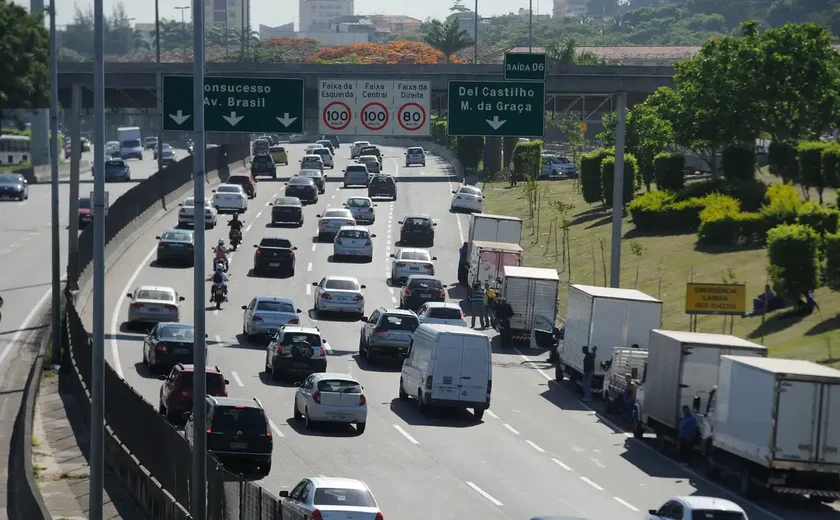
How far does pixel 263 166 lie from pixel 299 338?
60.4 metres

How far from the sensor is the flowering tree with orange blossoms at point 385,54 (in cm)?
15938

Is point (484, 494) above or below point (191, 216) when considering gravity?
below

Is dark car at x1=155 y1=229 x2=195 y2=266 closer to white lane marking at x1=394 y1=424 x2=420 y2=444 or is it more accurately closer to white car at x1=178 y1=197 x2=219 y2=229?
white car at x1=178 y1=197 x2=219 y2=229

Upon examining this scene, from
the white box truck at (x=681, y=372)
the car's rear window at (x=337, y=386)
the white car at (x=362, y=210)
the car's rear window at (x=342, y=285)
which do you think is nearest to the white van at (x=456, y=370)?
the car's rear window at (x=337, y=386)

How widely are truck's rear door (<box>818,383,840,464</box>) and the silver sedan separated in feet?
66.0

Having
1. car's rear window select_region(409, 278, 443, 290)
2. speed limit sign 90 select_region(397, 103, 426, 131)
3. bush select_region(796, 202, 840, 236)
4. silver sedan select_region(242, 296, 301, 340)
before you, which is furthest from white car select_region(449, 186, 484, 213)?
speed limit sign 90 select_region(397, 103, 426, 131)

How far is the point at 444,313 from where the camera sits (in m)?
44.3

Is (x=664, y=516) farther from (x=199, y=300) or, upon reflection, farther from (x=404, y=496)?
(x=199, y=300)

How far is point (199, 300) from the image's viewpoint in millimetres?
20469

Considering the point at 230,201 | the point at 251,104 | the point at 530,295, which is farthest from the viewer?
the point at 230,201

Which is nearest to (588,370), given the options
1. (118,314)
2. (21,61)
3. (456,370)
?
(456,370)

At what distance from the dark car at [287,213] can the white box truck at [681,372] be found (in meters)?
41.3

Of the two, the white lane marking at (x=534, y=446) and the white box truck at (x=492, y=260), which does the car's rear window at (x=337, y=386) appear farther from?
the white box truck at (x=492, y=260)

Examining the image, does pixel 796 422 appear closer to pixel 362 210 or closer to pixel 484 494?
pixel 484 494
